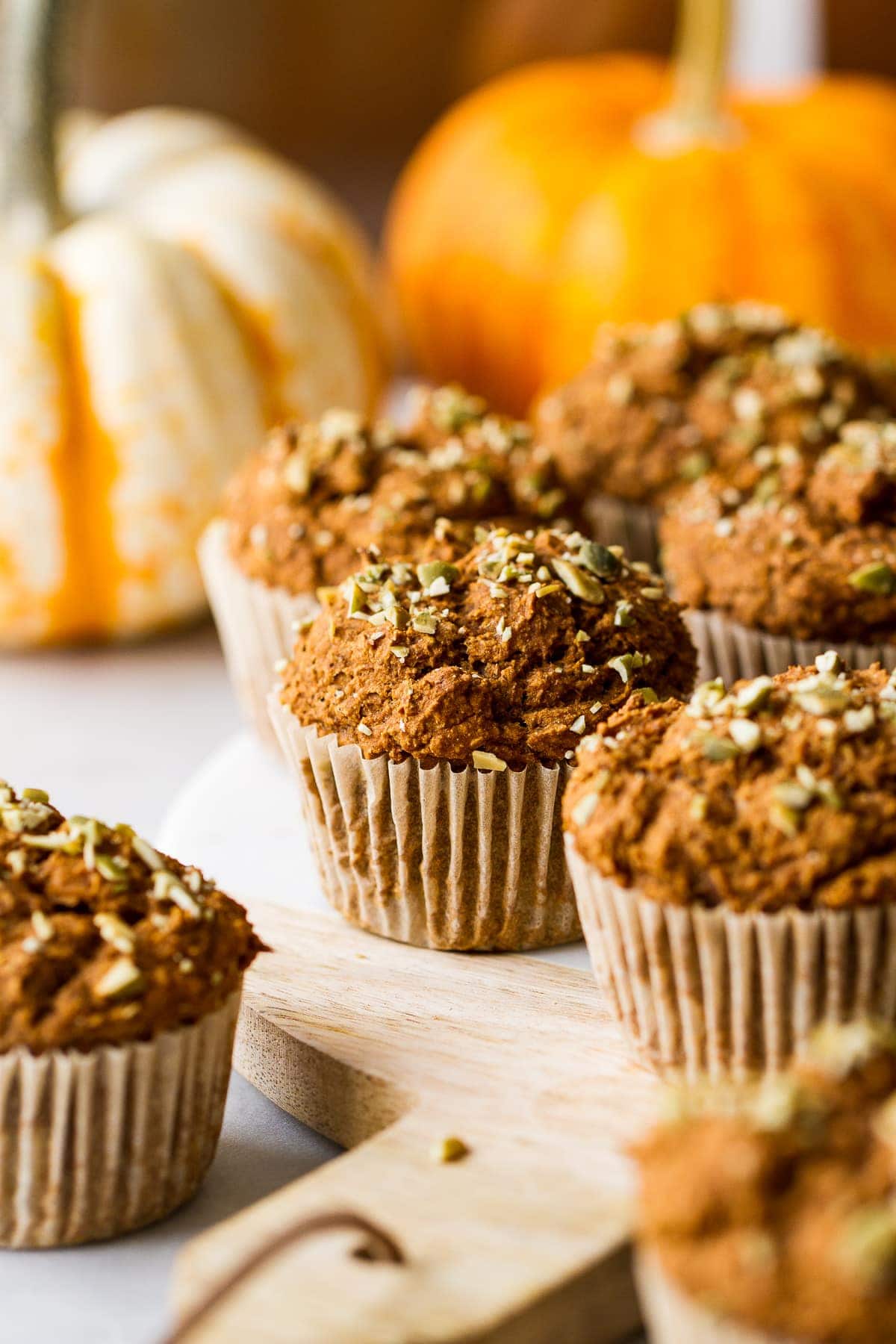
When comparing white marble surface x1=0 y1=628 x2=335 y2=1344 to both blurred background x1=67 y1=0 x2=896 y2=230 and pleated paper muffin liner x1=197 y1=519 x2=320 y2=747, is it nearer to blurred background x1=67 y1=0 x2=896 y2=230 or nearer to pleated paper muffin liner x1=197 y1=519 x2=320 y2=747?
pleated paper muffin liner x1=197 y1=519 x2=320 y2=747

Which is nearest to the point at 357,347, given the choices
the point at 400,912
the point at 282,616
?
the point at 282,616

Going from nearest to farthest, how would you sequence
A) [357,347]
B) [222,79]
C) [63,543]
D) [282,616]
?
[282,616] < [63,543] < [357,347] < [222,79]

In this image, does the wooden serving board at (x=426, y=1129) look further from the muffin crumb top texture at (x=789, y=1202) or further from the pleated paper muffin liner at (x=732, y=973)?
the muffin crumb top texture at (x=789, y=1202)

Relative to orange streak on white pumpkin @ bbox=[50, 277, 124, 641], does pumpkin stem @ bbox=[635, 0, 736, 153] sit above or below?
above

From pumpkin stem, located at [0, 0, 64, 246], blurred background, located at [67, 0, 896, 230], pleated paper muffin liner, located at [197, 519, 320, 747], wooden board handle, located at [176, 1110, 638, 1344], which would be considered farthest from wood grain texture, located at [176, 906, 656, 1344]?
blurred background, located at [67, 0, 896, 230]

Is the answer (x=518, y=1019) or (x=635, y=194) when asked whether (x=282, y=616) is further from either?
(x=635, y=194)

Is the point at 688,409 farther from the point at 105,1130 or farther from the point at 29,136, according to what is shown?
the point at 105,1130
